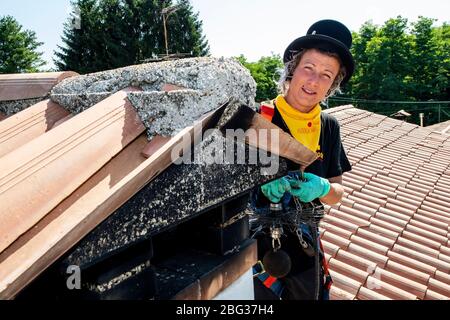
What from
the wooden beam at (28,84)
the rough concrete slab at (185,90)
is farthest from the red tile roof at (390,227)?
the wooden beam at (28,84)

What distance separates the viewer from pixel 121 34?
28531 millimetres

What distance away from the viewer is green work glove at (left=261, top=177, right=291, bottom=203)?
163 cm

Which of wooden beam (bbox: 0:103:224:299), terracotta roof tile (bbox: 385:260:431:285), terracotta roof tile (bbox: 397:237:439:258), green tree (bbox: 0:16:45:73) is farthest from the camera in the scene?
green tree (bbox: 0:16:45:73)

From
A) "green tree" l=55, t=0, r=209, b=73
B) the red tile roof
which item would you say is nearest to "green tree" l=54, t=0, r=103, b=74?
"green tree" l=55, t=0, r=209, b=73

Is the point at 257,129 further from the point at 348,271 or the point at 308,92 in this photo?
the point at 348,271

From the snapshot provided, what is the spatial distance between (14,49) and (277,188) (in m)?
33.7

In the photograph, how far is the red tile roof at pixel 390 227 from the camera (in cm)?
262

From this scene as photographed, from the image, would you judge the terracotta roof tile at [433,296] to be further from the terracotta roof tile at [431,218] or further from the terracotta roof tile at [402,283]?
the terracotta roof tile at [431,218]

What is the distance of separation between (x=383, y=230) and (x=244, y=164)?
9.31ft

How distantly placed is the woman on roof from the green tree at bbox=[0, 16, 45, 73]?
32131 mm

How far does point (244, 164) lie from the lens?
3.72ft

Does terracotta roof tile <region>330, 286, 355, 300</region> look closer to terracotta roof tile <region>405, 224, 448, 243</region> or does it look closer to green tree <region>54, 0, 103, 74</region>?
terracotta roof tile <region>405, 224, 448, 243</region>
